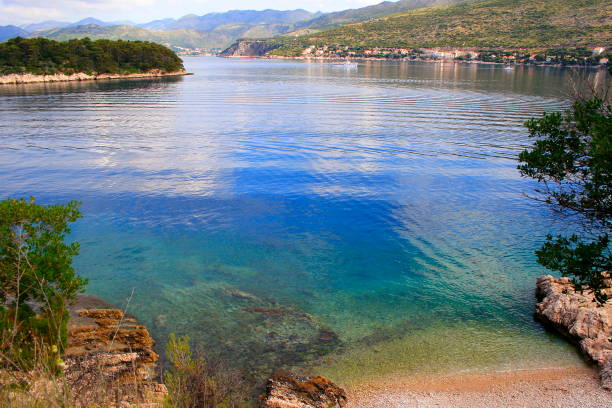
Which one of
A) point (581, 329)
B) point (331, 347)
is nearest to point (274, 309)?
point (331, 347)

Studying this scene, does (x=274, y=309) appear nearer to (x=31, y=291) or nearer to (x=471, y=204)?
(x=31, y=291)

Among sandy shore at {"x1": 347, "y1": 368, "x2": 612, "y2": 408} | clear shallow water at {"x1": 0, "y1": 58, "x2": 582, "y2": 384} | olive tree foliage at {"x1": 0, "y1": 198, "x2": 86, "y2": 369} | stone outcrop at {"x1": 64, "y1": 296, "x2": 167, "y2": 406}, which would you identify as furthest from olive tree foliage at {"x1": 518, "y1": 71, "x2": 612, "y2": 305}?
olive tree foliage at {"x1": 0, "y1": 198, "x2": 86, "y2": 369}

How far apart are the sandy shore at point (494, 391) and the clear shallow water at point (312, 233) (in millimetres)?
439

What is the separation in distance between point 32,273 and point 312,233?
1164 centimetres

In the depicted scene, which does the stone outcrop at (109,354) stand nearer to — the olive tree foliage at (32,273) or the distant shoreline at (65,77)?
the olive tree foliage at (32,273)

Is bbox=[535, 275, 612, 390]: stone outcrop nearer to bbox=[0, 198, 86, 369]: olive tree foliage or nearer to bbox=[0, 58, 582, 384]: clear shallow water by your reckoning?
bbox=[0, 58, 582, 384]: clear shallow water

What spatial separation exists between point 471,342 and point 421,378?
227 centimetres

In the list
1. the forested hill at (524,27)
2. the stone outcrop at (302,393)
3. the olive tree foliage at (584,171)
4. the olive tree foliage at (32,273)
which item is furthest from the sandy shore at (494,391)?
the forested hill at (524,27)

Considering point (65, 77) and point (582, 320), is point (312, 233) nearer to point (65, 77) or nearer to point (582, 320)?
point (582, 320)

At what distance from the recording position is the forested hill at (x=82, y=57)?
276 ft

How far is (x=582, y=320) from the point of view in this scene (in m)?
11.2

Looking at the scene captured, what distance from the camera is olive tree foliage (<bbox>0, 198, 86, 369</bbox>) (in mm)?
8484

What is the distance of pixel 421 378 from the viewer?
9984 millimetres

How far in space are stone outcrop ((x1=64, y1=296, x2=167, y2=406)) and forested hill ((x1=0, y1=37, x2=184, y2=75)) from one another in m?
88.3
